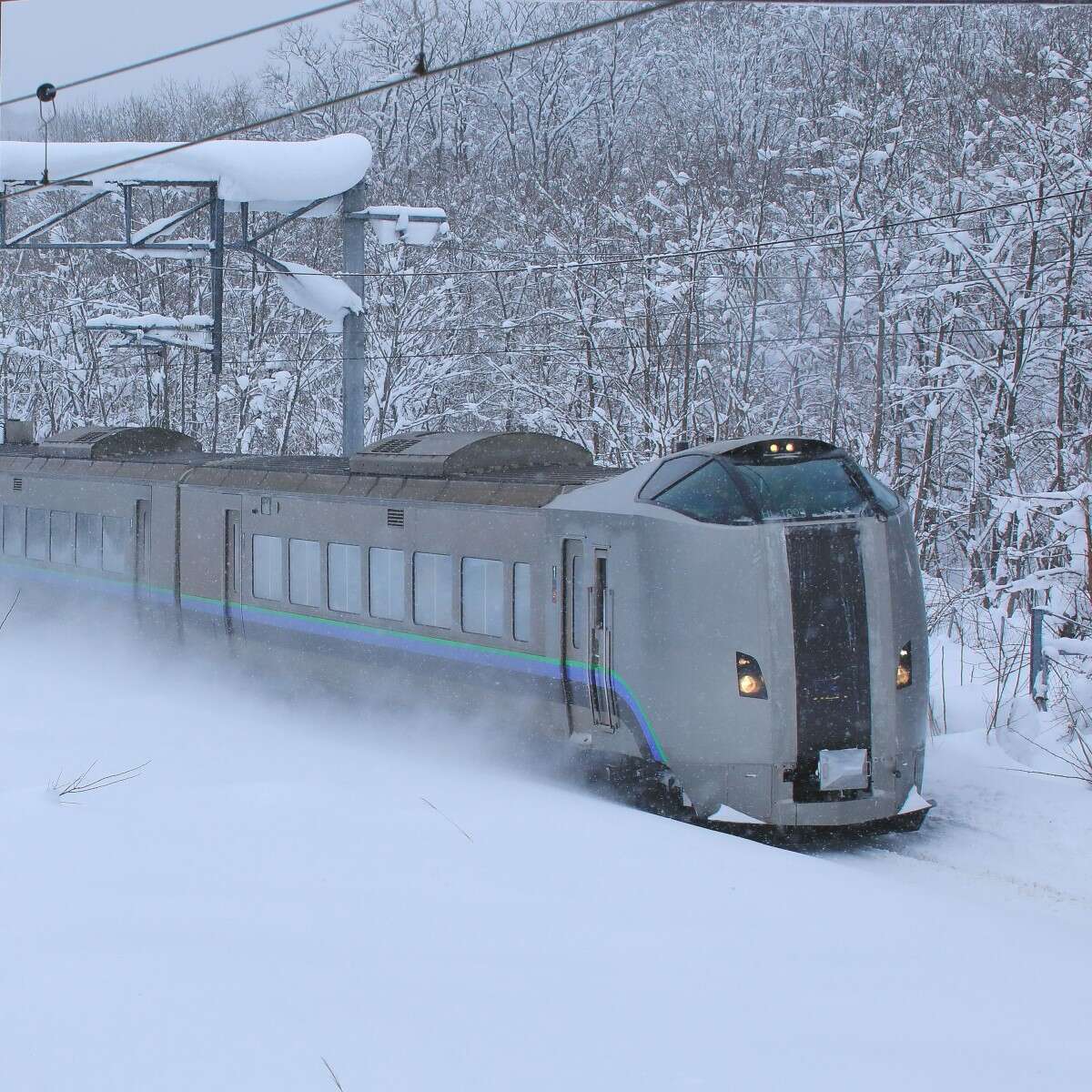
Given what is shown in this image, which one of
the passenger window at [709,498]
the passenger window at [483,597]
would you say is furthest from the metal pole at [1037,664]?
the passenger window at [483,597]

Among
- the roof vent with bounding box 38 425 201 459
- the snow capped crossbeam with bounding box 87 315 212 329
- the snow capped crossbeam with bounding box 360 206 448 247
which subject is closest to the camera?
the roof vent with bounding box 38 425 201 459

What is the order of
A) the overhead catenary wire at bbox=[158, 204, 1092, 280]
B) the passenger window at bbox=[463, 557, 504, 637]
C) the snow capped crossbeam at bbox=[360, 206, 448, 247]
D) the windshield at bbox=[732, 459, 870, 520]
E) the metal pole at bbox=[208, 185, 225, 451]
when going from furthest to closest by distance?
the snow capped crossbeam at bbox=[360, 206, 448, 247] < the overhead catenary wire at bbox=[158, 204, 1092, 280] < the metal pole at bbox=[208, 185, 225, 451] < the passenger window at bbox=[463, 557, 504, 637] < the windshield at bbox=[732, 459, 870, 520]

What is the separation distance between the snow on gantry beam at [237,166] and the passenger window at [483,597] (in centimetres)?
987

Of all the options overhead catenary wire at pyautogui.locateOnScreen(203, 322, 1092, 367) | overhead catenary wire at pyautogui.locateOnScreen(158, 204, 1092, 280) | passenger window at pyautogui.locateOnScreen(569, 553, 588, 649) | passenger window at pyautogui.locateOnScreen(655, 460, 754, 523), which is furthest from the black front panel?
overhead catenary wire at pyautogui.locateOnScreen(203, 322, 1092, 367)

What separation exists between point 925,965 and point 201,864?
136 inches

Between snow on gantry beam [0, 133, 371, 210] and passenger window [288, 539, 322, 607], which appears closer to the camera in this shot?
passenger window [288, 539, 322, 607]

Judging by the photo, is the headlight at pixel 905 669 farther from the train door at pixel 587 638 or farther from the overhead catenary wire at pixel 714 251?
the overhead catenary wire at pixel 714 251

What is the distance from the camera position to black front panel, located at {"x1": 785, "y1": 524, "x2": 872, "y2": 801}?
8641mm

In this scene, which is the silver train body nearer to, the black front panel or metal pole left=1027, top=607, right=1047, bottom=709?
the black front panel

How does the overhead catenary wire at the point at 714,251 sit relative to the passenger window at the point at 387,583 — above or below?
above

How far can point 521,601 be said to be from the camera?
1024cm

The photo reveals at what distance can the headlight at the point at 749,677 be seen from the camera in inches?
340

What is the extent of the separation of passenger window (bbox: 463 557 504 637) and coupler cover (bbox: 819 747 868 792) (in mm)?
2879

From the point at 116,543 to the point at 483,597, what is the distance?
6.51 metres
